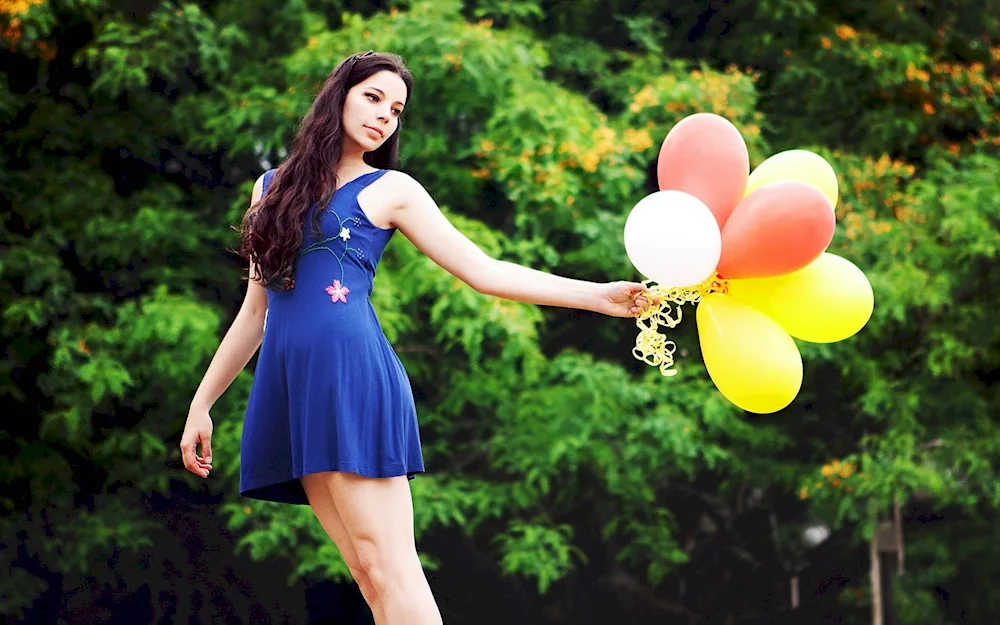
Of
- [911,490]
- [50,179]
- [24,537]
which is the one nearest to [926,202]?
[911,490]

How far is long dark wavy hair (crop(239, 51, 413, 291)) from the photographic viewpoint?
1879 millimetres

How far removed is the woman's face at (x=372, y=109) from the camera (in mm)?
1960

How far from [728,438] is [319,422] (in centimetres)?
486

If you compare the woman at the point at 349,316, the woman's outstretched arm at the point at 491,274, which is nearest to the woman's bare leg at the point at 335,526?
the woman at the point at 349,316

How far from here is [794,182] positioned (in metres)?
2.00

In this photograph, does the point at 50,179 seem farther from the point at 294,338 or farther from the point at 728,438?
the point at 294,338

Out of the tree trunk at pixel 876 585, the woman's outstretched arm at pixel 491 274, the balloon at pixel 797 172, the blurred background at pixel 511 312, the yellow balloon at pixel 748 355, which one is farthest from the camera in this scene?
the tree trunk at pixel 876 585

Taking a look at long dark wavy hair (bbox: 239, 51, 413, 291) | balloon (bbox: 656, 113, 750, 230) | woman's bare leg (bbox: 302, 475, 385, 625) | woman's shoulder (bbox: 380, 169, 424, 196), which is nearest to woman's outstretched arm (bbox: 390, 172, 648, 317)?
woman's shoulder (bbox: 380, 169, 424, 196)

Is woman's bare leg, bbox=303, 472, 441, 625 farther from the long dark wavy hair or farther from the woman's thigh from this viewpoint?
the long dark wavy hair

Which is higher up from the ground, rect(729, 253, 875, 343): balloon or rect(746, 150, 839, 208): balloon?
rect(746, 150, 839, 208): balloon

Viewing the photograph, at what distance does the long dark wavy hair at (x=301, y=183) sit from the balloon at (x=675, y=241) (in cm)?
42

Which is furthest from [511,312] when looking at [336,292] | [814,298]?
[336,292]

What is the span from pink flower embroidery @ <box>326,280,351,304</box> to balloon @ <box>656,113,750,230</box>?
557 millimetres

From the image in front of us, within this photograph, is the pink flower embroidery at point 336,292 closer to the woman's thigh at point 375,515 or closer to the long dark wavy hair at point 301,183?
the long dark wavy hair at point 301,183
